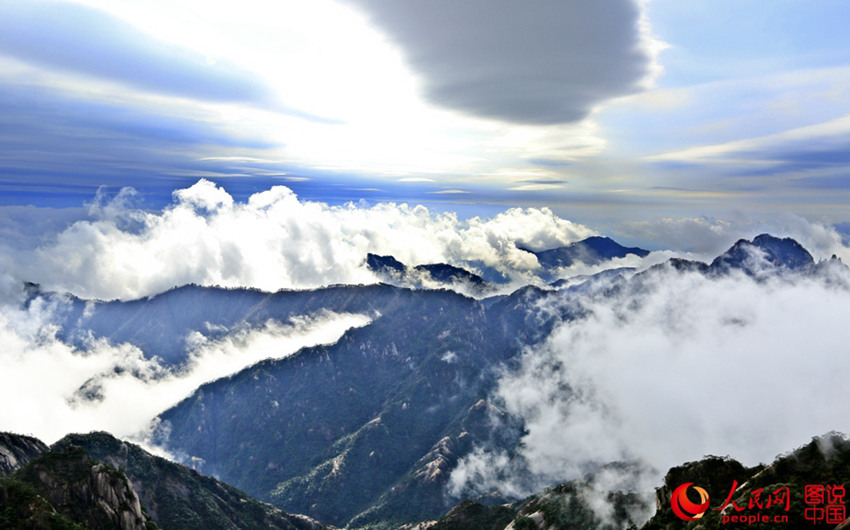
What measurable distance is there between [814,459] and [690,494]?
122 ft

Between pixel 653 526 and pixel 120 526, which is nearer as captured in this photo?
pixel 653 526

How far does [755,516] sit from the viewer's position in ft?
252

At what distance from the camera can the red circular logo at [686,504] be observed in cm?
10919

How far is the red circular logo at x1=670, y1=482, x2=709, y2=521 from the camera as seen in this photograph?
10919cm

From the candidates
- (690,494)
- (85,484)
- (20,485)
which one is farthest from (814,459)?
(85,484)

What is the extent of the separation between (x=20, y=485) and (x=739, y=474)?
9765 inches

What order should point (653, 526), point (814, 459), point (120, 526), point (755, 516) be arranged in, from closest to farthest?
point (755, 516)
point (814, 459)
point (653, 526)
point (120, 526)

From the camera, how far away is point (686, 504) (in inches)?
4473

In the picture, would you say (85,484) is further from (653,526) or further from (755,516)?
(755,516)

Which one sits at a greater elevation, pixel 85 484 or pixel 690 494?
pixel 690 494

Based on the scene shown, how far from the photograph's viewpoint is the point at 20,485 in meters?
158

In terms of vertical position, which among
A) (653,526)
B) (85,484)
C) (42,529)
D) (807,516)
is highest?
(807,516)

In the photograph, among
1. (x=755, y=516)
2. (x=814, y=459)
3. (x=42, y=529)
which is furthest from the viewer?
(x=42, y=529)

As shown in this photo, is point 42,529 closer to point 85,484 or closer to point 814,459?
point 85,484
